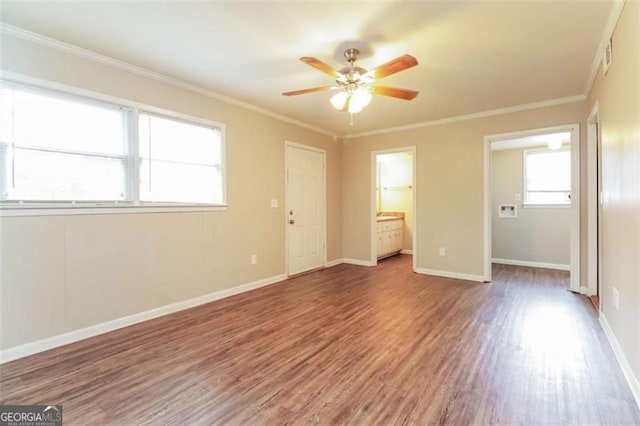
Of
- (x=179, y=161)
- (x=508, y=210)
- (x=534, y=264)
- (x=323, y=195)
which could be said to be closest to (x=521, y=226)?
(x=508, y=210)

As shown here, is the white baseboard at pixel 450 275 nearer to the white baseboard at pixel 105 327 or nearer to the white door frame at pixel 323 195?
the white door frame at pixel 323 195

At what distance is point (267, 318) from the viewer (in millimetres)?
3115

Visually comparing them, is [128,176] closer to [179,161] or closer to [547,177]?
[179,161]

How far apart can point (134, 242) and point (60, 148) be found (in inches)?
39.9

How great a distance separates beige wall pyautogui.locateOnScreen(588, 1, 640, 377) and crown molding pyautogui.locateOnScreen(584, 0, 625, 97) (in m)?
0.06

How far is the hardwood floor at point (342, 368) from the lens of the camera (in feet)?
5.63

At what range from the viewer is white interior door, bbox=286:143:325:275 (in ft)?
16.0

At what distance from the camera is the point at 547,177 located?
5582 millimetres

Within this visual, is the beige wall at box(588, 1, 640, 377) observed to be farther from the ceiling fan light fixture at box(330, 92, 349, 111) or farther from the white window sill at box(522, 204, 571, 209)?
the white window sill at box(522, 204, 571, 209)

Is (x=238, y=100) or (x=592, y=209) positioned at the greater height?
(x=238, y=100)

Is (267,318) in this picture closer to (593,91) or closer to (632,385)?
(632,385)

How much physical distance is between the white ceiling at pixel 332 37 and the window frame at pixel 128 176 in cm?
40
